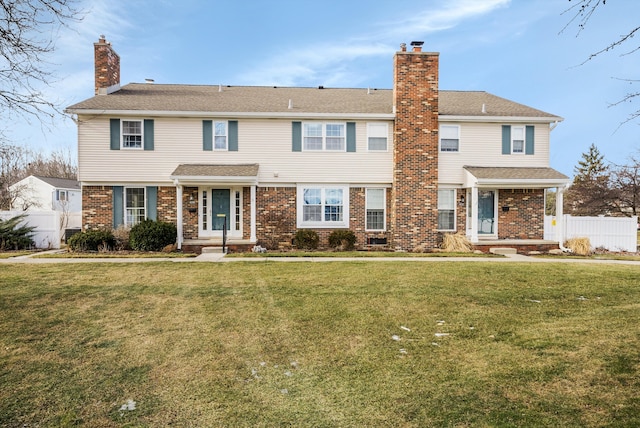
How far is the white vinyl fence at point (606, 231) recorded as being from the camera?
18.0 meters

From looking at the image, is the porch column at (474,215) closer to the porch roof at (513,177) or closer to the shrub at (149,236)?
the porch roof at (513,177)

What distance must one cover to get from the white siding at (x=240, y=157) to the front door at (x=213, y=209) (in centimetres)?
131

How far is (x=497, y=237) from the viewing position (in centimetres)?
1759

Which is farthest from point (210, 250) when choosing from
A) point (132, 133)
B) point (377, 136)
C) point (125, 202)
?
point (377, 136)

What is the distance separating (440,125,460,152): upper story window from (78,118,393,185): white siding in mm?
2158

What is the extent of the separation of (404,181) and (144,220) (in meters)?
10.2

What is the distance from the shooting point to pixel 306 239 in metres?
16.1

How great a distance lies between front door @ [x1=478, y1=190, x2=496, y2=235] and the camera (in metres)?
17.7

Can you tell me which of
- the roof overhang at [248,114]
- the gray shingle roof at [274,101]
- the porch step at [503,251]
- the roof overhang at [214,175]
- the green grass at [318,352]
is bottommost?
the green grass at [318,352]

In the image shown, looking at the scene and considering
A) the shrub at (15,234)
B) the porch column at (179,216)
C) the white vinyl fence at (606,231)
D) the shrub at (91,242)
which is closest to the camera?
the shrub at (91,242)

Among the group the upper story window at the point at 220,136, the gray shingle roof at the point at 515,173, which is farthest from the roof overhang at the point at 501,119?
the upper story window at the point at 220,136

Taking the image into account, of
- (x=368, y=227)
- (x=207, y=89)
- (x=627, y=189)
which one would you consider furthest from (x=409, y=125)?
(x=627, y=189)

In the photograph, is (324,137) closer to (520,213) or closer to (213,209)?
(213,209)

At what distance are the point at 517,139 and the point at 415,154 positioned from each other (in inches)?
187
